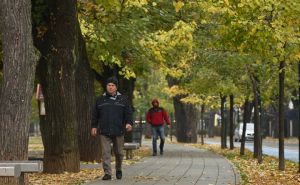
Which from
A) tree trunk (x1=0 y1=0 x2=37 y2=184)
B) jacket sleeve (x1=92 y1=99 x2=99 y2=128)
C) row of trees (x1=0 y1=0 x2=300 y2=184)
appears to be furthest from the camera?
jacket sleeve (x1=92 y1=99 x2=99 y2=128)

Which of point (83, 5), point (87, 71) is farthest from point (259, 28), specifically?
point (83, 5)

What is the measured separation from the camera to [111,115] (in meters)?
12.8

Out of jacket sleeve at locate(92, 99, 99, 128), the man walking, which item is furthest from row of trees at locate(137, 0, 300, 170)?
jacket sleeve at locate(92, 99, 99, 128)

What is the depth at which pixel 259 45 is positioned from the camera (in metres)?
13.9

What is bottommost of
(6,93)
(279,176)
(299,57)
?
(279,176)

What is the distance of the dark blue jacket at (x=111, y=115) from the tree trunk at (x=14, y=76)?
3.01 meters

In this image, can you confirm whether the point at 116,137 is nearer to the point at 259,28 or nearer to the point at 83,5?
the point at 259,28

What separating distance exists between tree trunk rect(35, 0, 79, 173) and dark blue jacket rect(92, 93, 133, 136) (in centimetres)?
139

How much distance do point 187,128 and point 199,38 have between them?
23.1 meters

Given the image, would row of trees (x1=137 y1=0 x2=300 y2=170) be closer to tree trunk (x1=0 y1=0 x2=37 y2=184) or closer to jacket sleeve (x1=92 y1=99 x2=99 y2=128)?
jacket sleeve (x1=92 y1=99 x2=99 y2=128)

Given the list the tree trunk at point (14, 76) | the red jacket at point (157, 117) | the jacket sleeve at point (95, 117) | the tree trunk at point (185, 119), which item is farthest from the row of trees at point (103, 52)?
the tree trunk at point (185, 119)

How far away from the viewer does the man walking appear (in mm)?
12797

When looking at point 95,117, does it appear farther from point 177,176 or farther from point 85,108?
point 85,108

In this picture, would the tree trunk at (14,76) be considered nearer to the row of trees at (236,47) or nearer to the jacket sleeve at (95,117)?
the row of trees at (236,47)
